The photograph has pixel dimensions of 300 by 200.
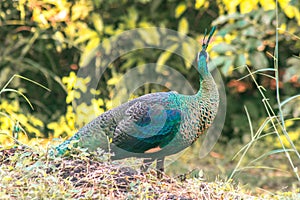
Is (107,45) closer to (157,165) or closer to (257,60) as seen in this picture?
(257,60)

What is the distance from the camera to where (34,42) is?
7.08 metres

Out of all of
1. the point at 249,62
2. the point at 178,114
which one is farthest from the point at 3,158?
the point at 249,62

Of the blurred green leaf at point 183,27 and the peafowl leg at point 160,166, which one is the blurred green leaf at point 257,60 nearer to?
the blurred green leaf at point 183,27

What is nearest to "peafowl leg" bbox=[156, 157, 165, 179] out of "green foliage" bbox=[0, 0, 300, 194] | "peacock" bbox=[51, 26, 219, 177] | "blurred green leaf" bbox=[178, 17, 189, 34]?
"peacock" bbox=[51, 26, 219, 177]

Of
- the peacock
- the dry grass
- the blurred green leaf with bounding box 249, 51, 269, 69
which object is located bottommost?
the dry grass

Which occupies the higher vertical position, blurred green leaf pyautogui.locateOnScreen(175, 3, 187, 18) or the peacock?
blurred green leaf pyautogui.locateOnScreen(175, 3, 187, 18)

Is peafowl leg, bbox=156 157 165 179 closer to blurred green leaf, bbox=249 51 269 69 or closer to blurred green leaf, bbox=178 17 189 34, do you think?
blurred green leaf, bbox=249 51 269 69

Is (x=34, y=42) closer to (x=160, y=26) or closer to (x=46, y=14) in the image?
(x=46, y=14)

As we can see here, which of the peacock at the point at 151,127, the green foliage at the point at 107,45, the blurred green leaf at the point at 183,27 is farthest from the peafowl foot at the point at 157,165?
the blurred green leaf at the point at 183,27

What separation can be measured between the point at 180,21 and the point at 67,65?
135 cm

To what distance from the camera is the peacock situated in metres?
3.72

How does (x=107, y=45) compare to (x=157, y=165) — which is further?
(x=107, y=45)

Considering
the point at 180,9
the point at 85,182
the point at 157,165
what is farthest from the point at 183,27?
the point at 85,182

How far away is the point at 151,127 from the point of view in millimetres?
3742
